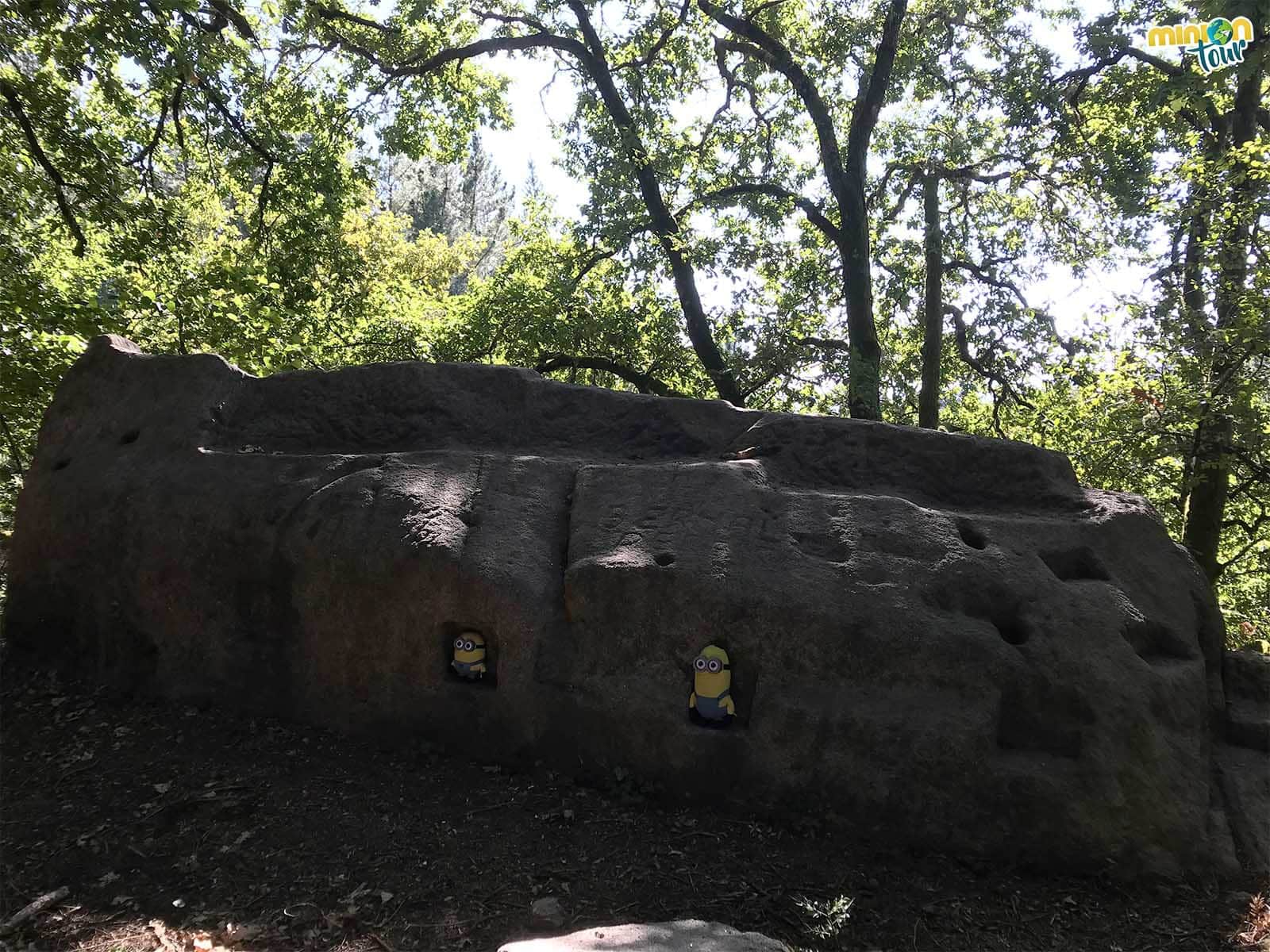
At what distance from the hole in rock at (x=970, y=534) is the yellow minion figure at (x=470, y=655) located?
8.55ft

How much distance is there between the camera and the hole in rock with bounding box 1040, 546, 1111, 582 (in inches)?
167

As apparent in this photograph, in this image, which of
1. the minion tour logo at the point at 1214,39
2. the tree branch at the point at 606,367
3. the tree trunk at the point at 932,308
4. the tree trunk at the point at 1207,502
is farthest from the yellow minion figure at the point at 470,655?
the tree trunk at the point at 932,308

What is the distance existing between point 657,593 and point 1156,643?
2.60 m

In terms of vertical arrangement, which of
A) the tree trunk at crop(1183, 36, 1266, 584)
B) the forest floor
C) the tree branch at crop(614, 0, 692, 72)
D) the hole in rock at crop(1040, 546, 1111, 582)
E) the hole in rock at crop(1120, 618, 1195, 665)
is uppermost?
the tree branch at crop(614, 0, 692, 72)

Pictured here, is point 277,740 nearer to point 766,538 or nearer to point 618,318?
point 766,538

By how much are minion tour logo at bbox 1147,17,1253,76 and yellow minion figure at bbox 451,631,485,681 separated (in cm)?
625

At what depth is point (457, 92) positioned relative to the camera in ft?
41.6

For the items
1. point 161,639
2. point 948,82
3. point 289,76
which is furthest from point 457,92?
point 161,639

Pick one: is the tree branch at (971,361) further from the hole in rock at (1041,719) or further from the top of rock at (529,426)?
the hole in rock at (1041,719)

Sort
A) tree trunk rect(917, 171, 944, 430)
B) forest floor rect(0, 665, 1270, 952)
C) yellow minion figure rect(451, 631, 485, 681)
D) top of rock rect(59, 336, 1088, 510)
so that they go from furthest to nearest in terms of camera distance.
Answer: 1. tree trunk rect(917, 171, 944, 430)
2. top of rock rect(59, 336, 1088, 510)
3. yellow minion figure rect(451, 631, 485, 681)
4. forest floor rect(0, 665, 1270, 952)

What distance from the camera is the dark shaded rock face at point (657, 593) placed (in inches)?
145

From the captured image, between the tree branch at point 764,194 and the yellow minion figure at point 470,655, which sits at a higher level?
the tree branch at point 764,194

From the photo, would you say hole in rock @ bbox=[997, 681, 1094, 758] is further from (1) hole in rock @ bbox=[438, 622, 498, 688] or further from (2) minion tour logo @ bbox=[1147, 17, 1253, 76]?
(2) minion tour logo @ bbox=[1147, 17, 1253, 76]

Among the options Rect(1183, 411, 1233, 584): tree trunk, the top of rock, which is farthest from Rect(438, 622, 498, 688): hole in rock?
Rect(1183, 411, 1233, 584): tree trunk
